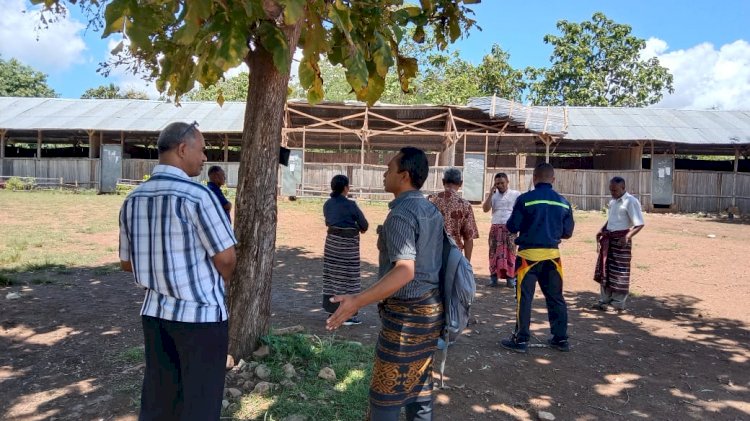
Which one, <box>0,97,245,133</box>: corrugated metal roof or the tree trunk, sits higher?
<box>0,97,245,133</box>: corrugated metal roof

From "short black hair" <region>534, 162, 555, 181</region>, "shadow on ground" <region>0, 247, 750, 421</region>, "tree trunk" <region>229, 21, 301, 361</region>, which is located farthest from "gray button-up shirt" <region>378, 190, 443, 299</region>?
"short black hair" <region>534, 162, 555, 181</region>

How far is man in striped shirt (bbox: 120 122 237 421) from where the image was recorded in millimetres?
2154

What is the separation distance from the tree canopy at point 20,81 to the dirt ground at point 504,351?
34.8 meters

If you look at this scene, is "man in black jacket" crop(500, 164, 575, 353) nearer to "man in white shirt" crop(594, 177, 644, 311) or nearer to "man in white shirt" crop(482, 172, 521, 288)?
"man in white shirt" crop(594, 177, 644, 311)

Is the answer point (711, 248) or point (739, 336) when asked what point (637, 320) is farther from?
point (711, 248)

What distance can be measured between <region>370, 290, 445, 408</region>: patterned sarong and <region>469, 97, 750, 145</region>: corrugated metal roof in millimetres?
15981

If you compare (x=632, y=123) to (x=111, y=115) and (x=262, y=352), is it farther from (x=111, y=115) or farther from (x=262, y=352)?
(x=111, y=115)

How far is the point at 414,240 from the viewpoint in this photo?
2365mm

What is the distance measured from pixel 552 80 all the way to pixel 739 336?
26678 mm

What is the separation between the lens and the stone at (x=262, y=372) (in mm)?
3582

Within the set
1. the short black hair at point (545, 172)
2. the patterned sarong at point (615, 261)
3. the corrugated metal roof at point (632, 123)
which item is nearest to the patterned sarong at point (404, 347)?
the short black hair at point (545, 172)

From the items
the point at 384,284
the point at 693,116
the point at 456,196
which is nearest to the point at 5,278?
the point at 456,196

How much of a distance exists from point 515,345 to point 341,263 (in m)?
1.87

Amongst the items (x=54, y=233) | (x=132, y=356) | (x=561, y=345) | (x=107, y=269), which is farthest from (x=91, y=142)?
(x=561, y=345)
